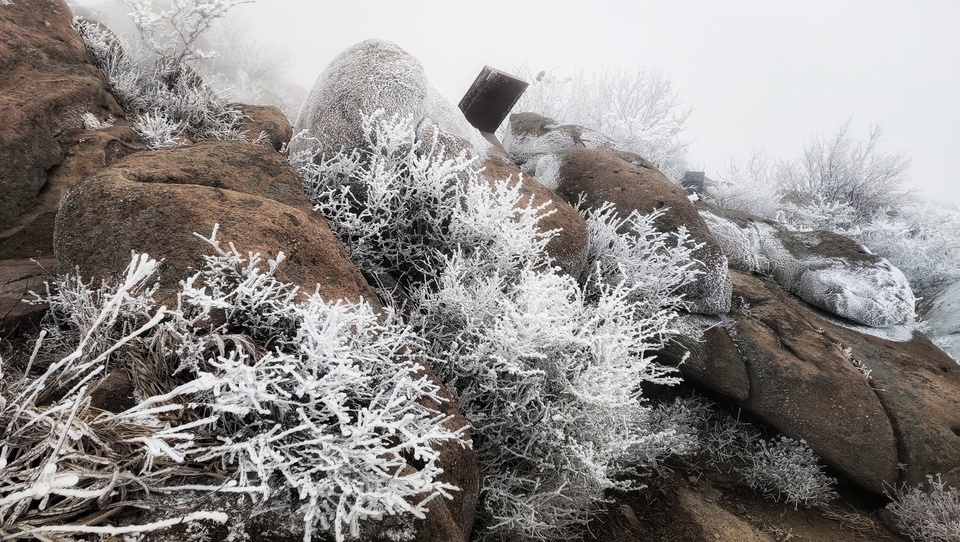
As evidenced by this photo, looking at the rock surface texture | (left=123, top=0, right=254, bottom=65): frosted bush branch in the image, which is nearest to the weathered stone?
the rock surface texture

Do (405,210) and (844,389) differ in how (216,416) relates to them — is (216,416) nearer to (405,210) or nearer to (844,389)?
(405,210)

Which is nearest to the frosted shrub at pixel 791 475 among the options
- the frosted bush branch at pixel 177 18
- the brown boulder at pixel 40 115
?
the brown boulder at pixel 40 115

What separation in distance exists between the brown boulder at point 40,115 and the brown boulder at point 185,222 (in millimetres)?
864

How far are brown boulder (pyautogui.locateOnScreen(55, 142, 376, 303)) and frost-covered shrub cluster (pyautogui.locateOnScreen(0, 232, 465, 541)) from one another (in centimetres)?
14

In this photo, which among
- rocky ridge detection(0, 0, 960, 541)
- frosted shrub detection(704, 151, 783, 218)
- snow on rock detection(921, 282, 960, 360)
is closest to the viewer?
rocky ridge detection(0, 0, 960, 541)

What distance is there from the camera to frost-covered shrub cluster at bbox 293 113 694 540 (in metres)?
2.69

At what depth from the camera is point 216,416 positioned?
1.24 metres

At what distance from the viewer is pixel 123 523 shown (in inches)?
50.1

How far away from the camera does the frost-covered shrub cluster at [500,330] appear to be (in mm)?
2686

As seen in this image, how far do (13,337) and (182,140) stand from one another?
2.14 meters

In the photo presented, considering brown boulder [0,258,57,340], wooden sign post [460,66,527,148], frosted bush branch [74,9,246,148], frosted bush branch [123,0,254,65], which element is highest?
wooden sign post [460,66,527,148]

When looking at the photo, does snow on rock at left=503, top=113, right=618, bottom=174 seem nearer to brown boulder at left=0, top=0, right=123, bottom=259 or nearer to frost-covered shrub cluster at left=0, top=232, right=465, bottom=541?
brown boulder at left=0, top=0, right=123, bottom=259

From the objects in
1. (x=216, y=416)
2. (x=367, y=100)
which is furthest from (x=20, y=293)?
(x=367, y=100)

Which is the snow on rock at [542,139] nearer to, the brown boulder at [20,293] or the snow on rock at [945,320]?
the snow on rock at [945,320]
